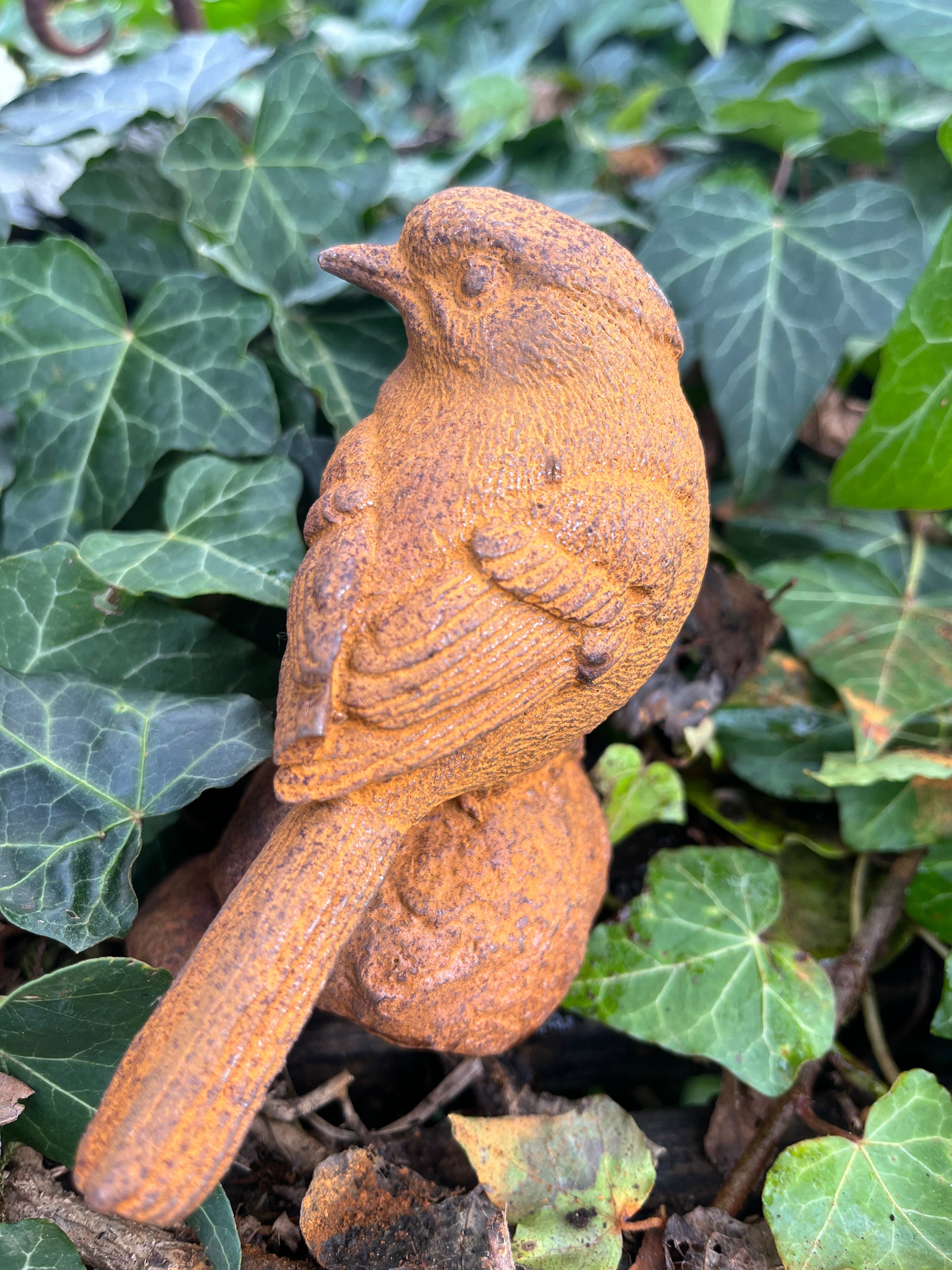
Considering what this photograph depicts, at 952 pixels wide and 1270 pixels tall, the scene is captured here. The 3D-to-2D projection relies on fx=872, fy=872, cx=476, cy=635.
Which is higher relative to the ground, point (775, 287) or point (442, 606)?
point (442, 606)

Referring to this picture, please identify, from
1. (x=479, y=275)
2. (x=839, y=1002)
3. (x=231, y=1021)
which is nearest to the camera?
(x=231, y=1021)

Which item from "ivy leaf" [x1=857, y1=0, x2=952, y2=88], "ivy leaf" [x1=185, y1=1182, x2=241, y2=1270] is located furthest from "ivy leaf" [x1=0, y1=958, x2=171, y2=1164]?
"ivy leaf" [x1=857, y1=0, x2=952, y2=88]

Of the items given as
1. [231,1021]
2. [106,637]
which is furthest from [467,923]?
[106,637]

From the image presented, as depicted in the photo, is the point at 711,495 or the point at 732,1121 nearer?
the point at 732,1121

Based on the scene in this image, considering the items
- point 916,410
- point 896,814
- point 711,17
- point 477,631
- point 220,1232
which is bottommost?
point 896,814

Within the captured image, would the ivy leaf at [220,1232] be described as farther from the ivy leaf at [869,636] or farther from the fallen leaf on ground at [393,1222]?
the ivy leaf at [869,636]

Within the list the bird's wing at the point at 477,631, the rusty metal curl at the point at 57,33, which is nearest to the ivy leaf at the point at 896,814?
the bird's wing at the point at 477,631

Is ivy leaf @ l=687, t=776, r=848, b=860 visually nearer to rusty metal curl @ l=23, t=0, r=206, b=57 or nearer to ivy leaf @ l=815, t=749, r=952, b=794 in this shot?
ivy leaf @ l=815, t=749, r=952, b=794

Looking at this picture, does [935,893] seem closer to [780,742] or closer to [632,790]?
[780,742]
